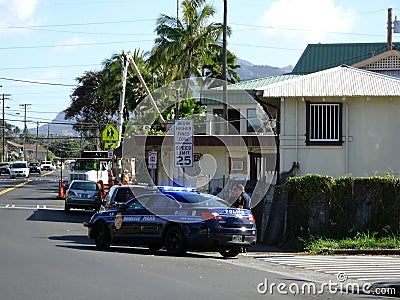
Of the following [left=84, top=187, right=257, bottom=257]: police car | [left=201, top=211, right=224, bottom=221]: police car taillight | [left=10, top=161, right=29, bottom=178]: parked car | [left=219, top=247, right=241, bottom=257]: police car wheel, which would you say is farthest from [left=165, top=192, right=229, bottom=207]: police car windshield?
[left=10, top=161, right=29, bottom=178]: parked car

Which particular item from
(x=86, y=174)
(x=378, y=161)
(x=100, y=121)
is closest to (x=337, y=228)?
(x=378, y=161)

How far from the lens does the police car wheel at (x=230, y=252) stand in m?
18.8

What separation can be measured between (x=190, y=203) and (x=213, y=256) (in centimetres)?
174

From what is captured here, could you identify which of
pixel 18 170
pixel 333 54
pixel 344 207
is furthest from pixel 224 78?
pixel 18 170

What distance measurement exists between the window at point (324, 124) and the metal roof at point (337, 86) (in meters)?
0.58

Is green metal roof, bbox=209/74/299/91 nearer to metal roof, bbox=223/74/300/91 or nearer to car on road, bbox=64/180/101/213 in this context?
metal roof, bbox=223/74/300/91

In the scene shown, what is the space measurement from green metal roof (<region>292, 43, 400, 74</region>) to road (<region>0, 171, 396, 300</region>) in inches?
1130

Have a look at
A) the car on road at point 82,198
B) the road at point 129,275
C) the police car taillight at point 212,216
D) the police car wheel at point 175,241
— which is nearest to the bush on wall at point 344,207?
the road at point 129,275

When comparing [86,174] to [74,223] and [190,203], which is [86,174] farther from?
[190,203]

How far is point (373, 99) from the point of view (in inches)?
1102

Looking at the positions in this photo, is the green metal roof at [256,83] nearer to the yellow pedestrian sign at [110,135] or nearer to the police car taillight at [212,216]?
the yellow pedestrian sign at [110,135]

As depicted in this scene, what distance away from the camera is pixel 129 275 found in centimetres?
1356

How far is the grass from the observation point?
2038 centimetres

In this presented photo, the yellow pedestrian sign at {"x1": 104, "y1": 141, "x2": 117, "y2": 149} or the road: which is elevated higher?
the yellow pedestrian sign at {"x1": 104, "y1": 141, "x2": 117, "y2": 149}
